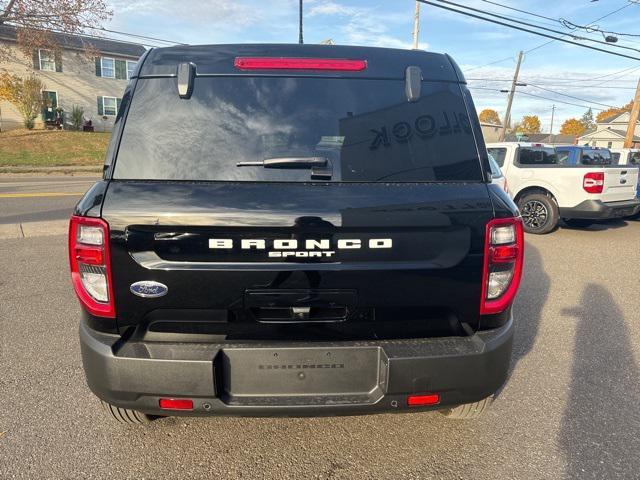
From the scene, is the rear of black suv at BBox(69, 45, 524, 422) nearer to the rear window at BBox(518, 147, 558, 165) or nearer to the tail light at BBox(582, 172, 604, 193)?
the tail light at BBox(582, 172, 604, 193)

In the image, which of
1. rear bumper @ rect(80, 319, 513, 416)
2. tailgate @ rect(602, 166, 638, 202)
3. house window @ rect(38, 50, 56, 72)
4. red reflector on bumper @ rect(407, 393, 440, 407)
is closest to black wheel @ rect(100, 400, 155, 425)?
rear bumper @ rect(80, 319, 513, 416)

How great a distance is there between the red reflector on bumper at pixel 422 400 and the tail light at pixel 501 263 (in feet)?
1.44

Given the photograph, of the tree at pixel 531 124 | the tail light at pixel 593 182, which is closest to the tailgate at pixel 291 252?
the tail light at pixel 593 182

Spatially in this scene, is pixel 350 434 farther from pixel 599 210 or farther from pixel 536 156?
pixel 536 156

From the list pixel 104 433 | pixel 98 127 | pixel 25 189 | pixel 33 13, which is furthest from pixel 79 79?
pixel 104 433

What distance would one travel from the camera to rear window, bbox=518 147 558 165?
9.52m

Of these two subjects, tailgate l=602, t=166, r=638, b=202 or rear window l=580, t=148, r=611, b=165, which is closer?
tailgate l=602, t=166, r=638, b=202

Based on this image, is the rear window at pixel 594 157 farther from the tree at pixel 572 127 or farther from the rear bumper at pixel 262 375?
the tree at pixel 572 127

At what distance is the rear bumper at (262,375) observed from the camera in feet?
6.49

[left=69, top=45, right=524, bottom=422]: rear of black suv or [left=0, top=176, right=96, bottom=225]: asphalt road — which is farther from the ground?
[left=69, top=45, right=524, bottom=422]: rear of black suv

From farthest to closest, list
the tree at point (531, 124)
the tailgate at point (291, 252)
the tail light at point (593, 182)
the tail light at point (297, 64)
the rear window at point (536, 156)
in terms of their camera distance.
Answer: the tree at point (531, 124)
the rear window at point (536, 156)
the tail light at point (593, 182)
the tail light at point (297, 64)
the tailgate at point (291, 252)

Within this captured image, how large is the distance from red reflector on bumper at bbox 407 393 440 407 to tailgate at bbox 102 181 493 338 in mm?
375

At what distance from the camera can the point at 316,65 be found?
7.40ft

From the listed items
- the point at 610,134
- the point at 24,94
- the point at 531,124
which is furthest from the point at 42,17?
the point at 531,124
